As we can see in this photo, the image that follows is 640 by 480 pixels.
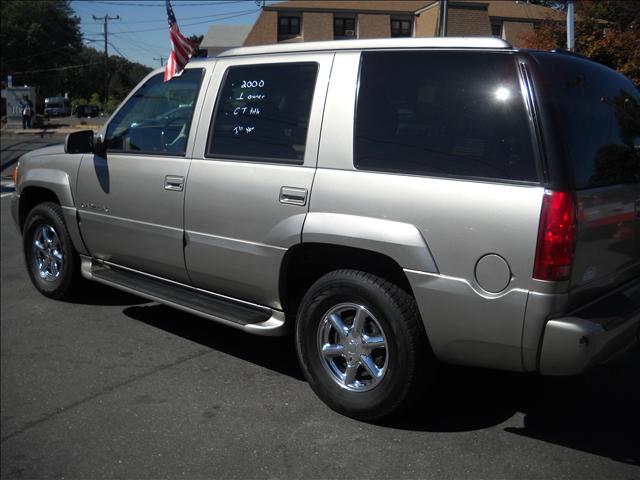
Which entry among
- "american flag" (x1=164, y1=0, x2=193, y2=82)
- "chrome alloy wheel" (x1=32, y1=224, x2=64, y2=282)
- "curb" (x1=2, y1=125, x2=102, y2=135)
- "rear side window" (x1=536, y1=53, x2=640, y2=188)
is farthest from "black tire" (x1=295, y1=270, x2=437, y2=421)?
"curb" (x1=2, y1=125, x2=102, y2=135)

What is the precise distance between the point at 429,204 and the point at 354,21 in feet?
67.9

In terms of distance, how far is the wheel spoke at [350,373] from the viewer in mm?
3623

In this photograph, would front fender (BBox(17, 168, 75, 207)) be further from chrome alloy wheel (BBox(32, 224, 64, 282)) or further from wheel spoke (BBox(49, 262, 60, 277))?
wheel spoke (BBox(49, 262, 60, 277))

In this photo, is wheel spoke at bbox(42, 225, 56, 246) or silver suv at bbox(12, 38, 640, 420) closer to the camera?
silver suv at bbox(12, 38, 640, 420)

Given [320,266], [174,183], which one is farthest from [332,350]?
[174,183]

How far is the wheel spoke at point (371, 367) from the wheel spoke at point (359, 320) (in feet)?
0.47

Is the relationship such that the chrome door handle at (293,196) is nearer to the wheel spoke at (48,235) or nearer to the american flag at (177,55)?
the american flag at (177,55)

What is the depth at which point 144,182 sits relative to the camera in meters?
4.67

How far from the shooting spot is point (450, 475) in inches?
122

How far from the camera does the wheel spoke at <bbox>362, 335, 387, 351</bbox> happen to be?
3.47m

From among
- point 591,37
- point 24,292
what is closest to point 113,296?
point 24,292

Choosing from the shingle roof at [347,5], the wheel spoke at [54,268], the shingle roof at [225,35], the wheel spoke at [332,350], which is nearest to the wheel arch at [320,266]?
the wheel spoke at [332,350]

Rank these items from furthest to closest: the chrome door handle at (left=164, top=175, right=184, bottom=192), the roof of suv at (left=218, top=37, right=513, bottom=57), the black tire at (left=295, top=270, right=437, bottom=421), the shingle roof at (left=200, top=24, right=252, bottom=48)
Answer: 1. the shingle roof at (left=200, top=24, right=252, bottom=48)
2. the chrome door handle at (left=164, top=175, right=184, bottom=192)
3. the black tire at (left=295, top=270, right=437, bottom=421)
4. the roof of suv at (left=218, top=37, right=513, bottom=57)

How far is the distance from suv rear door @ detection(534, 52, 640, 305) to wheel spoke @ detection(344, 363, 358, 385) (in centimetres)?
122
